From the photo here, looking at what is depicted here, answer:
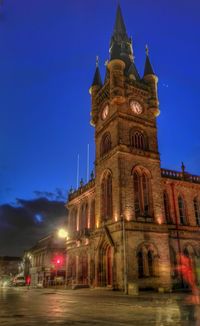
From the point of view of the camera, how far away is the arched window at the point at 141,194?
3250cm

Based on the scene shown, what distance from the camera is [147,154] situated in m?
35.3

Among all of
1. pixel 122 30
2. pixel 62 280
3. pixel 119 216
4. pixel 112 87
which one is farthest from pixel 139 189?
pixel 122 30

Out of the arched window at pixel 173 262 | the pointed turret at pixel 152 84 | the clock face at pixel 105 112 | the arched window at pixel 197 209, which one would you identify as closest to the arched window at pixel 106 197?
the arched window at pixel 173 262

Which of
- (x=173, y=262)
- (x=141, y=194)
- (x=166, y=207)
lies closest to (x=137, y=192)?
(x=141, y=194)

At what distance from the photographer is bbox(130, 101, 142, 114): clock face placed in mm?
37659

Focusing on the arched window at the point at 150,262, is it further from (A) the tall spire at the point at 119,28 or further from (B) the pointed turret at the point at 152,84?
(A) the tall spire at the point at 119,28

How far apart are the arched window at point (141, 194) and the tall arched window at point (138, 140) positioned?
12.6ft

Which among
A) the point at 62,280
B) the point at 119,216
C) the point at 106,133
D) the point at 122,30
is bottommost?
the point at 62,280

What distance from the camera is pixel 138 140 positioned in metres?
36.4

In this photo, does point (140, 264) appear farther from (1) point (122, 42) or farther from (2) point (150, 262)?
(1) point (122, 42)

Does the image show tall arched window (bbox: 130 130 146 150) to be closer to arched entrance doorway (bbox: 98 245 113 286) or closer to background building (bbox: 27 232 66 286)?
arched entrance doorway (bbox: 98 245 113 286)

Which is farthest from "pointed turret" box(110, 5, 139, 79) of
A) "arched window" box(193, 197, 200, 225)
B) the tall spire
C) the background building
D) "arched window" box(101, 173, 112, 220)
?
the background building

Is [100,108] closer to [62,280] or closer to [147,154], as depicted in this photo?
[147,154]

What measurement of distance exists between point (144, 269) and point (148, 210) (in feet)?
22.0
